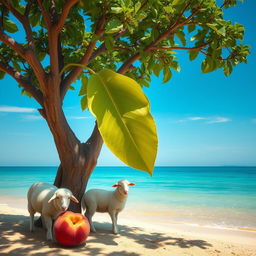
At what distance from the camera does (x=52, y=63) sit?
3.50 metres

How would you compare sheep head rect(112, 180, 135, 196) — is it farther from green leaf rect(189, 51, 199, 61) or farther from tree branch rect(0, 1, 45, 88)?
green leaf rect(189, 51, 199, 61)

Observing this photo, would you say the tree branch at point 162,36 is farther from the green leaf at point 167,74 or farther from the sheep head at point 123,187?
the sheep head at point 123,187

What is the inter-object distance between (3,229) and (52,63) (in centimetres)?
251

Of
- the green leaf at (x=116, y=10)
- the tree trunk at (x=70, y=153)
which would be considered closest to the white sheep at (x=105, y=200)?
the tree trunk at (x=70, y=153)

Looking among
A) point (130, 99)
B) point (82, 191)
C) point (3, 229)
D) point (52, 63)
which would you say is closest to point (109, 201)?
point (82, 191)

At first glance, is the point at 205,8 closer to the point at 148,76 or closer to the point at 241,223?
the point at 148,76

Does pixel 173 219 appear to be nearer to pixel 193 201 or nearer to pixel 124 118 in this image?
pixel 193 201

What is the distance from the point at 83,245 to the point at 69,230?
1.19 feet

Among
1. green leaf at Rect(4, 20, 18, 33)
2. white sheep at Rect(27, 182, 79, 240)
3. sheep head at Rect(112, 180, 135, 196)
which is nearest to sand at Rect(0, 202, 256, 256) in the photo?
white sheep at Rect(27, 182, 79, 240)

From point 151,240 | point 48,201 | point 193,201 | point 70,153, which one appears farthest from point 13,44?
point 193,201

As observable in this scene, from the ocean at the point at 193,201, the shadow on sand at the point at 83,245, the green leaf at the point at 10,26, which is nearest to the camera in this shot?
the shadow on sand at the point at 83,245

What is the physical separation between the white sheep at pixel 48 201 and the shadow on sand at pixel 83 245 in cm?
22

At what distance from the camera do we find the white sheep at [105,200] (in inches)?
166

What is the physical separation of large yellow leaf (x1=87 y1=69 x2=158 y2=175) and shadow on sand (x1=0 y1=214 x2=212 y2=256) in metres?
2.92
